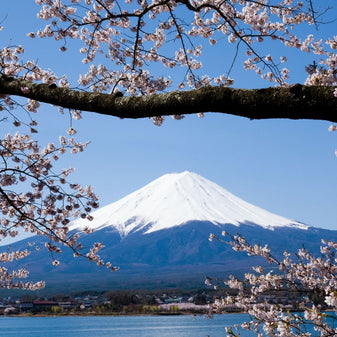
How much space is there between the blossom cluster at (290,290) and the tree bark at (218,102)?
7.17ft

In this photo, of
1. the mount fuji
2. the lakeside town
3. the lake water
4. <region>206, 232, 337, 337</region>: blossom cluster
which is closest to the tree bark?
<region>206, 232, 337, 337</region>: blossom cluster

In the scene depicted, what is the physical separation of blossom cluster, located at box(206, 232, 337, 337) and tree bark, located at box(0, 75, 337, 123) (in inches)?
86.1

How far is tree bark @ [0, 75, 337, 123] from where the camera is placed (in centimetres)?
202

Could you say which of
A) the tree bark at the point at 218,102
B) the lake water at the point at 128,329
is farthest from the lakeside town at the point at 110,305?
the tree bark at the point at 218,102

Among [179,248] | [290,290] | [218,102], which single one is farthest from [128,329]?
[179,248]

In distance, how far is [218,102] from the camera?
2225mm

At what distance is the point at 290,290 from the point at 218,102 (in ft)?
8.64

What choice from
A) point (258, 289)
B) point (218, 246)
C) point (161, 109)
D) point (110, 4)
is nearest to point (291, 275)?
point (258, 289)

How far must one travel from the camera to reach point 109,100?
2.56 m

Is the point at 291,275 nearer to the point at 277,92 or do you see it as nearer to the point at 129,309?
the point at 277,92

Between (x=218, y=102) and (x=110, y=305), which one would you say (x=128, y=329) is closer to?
(x=110, y=305)

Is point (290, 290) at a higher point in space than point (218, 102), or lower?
lower

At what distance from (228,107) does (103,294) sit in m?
105

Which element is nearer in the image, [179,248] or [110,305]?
[110,305]
